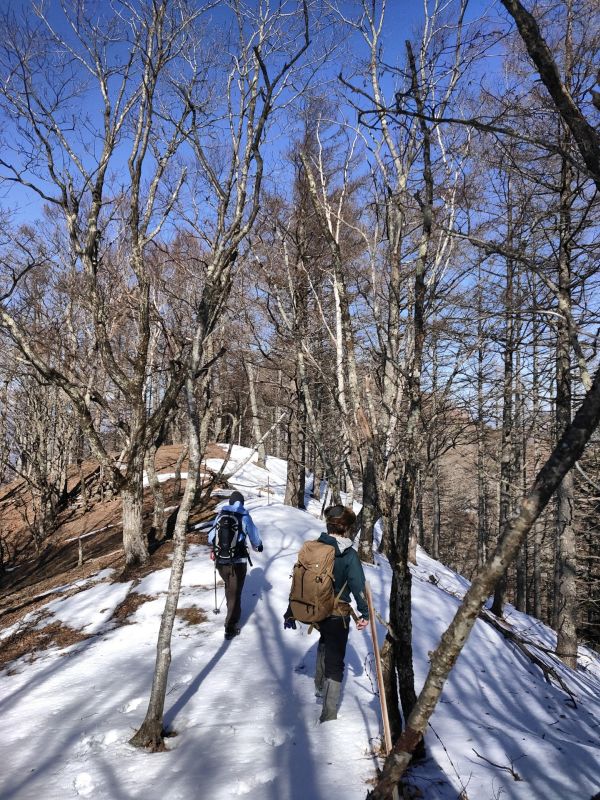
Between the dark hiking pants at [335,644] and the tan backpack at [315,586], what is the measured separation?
116mm

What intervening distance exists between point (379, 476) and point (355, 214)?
20.9ft

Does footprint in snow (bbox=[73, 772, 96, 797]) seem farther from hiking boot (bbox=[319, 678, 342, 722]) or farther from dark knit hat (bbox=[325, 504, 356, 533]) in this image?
dark knit hat (bbox=[325, 504, 356, 533])

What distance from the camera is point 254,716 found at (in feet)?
14.8

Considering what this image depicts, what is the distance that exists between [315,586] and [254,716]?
1.36 metres

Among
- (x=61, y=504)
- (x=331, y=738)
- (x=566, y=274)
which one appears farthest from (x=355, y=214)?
(x=61, y=504)

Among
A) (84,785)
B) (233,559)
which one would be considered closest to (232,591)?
(233,559)

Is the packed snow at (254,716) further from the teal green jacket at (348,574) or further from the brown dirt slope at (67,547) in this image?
the teal green jacket at (348,574)

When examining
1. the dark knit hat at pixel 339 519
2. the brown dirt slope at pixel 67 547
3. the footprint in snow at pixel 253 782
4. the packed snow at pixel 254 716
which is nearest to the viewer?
the footprint in snow at pixel 253 782

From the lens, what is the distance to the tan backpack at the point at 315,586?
13.8 ft

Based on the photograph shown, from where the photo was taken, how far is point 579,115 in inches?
82.4

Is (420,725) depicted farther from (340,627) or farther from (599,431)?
(599,431)

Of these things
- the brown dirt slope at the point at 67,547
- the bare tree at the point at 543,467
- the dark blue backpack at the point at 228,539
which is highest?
the bare tree at the point at 543,467

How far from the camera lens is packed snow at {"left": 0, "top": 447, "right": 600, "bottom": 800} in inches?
140

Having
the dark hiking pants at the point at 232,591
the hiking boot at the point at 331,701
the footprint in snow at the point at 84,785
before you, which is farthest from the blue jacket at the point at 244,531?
the footprint in snow at the point at 84,785
